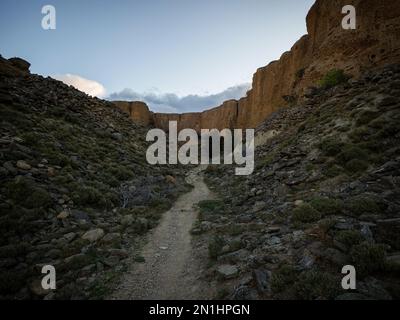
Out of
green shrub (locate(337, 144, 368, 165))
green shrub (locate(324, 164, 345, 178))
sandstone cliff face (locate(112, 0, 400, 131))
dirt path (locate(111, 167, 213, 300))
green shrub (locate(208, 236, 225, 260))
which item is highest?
sandstone cliff face (locate(112, 0, 400, 131))

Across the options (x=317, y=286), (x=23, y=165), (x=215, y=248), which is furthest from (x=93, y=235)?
(x=317, y=286)

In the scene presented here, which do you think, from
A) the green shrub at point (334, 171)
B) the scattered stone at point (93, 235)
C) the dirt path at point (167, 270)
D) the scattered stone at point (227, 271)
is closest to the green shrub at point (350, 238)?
the scattered stone at point (227, 271)

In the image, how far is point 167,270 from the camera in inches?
269

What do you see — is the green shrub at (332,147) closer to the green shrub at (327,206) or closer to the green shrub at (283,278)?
the green shrub at (327,206)

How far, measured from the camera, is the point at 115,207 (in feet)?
37.3

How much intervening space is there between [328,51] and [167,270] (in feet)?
99.7

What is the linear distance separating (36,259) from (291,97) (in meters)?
33.5

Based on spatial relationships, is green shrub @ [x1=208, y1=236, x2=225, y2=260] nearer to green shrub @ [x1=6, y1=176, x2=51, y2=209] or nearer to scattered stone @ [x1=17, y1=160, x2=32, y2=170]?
green shrub @ [x1=6, y1=176, x2=51, y2=209]

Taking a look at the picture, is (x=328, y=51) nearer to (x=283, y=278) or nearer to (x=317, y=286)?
(x=283, y=278)

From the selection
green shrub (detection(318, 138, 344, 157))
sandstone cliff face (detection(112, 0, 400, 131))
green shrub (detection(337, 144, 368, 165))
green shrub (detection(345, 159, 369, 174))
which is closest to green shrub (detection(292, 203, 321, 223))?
green shrub (detection(345, 159, 369, 174))

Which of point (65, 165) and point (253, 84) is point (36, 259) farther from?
point (253, 84)

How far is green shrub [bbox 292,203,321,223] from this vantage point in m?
7.06

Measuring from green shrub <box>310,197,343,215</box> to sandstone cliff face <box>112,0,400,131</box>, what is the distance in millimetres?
18998

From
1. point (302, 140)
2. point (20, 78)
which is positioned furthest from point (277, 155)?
point (20, 78)
